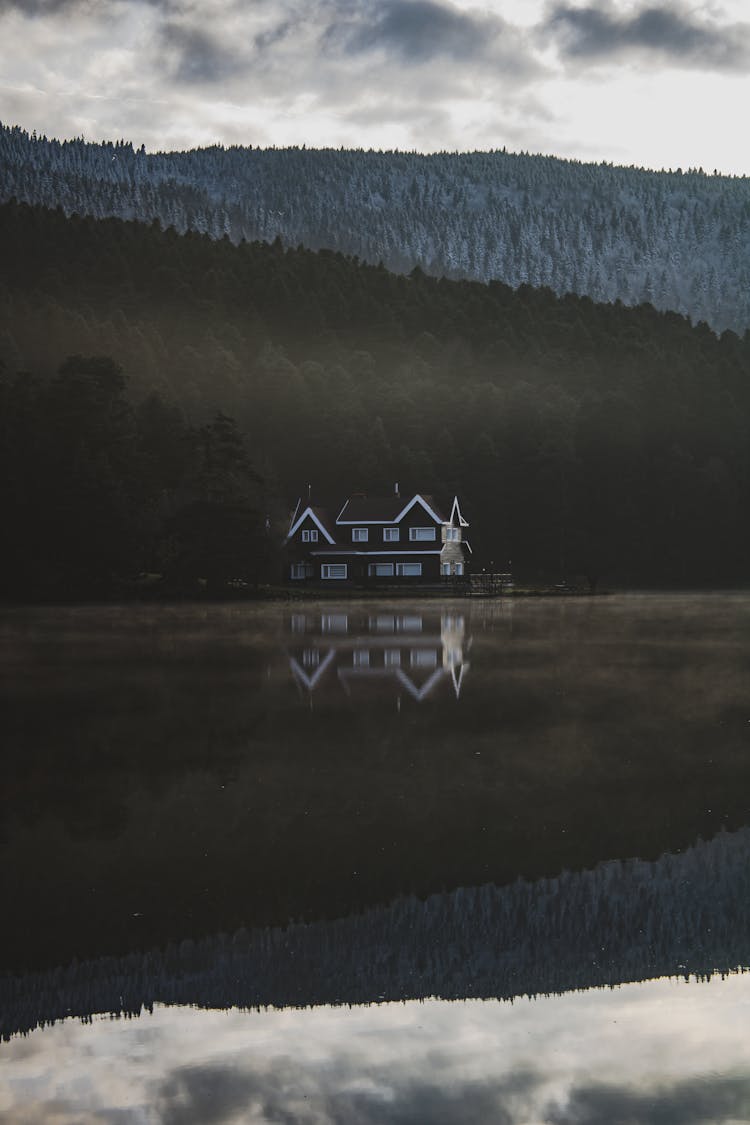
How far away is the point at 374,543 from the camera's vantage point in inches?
4299

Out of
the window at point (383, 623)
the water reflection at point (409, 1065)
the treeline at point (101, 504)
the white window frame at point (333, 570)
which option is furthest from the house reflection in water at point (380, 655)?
the white window frame at point (333, 570)

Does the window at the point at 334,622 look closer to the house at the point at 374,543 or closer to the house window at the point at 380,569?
the house at the point at 374,543

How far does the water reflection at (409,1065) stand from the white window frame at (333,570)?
9974 centimetres

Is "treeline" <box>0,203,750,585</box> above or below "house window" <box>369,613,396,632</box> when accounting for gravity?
above

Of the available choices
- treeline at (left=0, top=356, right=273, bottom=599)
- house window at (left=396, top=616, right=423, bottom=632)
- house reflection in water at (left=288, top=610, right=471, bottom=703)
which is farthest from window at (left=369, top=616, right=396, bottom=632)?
treeline at (left=0, top=356, right=273, bottom=599)

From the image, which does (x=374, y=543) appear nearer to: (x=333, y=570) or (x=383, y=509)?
(x=383, y=509)

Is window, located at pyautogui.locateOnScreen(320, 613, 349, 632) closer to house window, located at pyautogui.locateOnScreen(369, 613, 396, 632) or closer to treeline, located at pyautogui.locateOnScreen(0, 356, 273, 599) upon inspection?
house window, located at pyautogui.locateOnScreen(369, 613, 396, 632)

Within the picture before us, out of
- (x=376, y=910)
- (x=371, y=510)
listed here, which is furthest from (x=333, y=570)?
(x=376, y=910)

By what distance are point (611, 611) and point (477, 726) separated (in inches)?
1897

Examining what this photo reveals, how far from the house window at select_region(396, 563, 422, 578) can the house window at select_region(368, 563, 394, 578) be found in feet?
1.80

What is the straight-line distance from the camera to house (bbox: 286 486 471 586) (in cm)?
10856

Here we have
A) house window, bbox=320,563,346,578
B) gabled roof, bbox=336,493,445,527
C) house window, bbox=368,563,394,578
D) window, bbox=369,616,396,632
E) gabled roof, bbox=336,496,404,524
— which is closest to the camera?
window, bbox=369,616,396,632

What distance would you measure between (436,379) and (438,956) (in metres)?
147

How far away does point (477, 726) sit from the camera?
901 inches
